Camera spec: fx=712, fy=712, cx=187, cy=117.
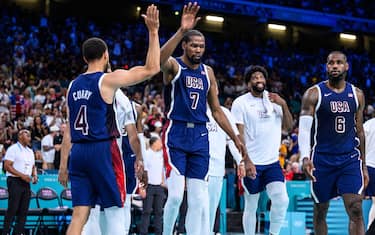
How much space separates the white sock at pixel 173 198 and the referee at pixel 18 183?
21.5ft

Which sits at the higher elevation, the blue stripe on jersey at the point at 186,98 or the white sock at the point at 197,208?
the blue stripe on jersey at the point at 186,98

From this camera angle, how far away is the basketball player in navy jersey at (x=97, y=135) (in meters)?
7.03

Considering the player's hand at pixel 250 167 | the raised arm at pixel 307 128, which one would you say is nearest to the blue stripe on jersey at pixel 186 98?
the player's hand at pixel 250 167

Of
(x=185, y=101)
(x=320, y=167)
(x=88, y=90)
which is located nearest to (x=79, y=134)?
(x=88, y=90)

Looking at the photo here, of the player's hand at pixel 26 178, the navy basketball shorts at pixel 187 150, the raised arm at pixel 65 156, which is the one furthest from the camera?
the player's hand at pixel 26 178

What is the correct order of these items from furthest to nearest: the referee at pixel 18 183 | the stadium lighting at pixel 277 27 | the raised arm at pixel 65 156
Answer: the stadium lighting at pixel 277 27, the referee at pixel 18 183, the raised arm at pixel 65 156

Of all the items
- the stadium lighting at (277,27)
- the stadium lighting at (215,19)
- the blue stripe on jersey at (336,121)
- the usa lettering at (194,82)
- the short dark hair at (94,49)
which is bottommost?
the blue stripe on jersey at (336,121)

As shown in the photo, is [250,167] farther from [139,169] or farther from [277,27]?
[277,27]

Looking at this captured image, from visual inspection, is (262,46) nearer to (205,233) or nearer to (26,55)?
(26,55)

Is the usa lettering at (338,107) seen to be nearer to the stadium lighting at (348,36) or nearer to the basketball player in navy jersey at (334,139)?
the basketball player in navy jersey at (334,139)

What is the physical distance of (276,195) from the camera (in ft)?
32.9

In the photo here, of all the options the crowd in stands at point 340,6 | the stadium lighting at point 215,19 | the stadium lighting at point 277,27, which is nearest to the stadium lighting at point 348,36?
the crowd in stands at point 340,6

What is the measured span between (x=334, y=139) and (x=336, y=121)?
240 millimetres

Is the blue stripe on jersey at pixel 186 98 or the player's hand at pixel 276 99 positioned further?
the player's hand at pixel 276 99
